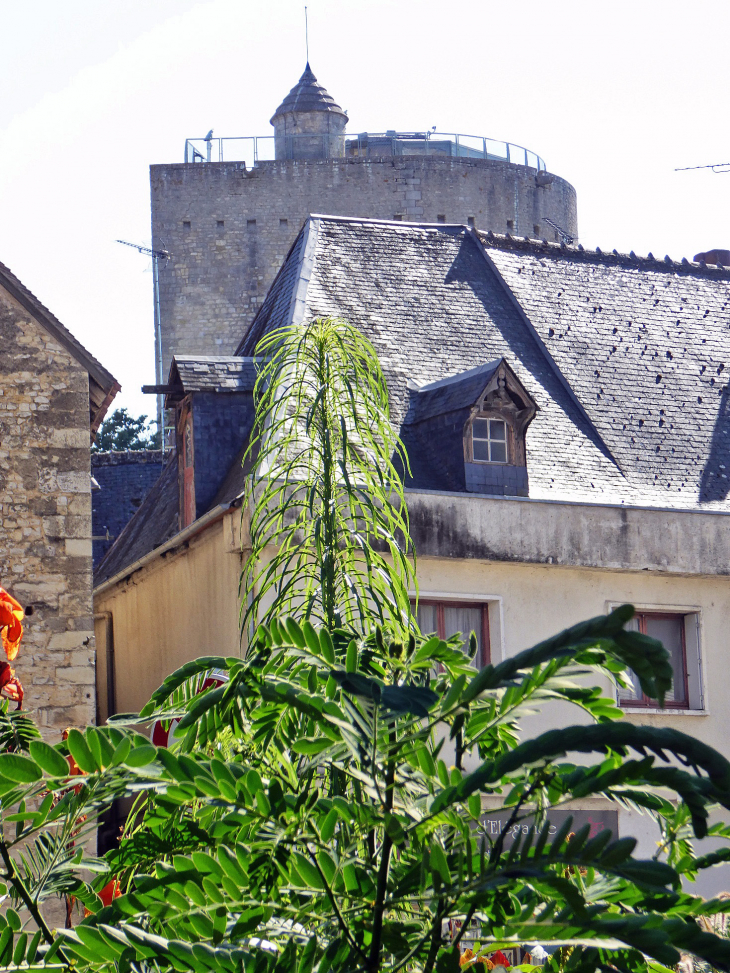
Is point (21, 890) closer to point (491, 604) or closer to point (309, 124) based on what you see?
point (491, 604)

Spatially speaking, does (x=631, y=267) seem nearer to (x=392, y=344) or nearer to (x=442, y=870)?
(x=392, y=344)

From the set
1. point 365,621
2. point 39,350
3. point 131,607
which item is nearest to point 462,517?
point 39,350

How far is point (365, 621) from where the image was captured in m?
2.43

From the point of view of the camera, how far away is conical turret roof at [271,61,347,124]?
38406mm

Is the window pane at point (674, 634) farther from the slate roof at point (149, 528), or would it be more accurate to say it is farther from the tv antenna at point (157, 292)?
the tv antenna at point (157, 292)

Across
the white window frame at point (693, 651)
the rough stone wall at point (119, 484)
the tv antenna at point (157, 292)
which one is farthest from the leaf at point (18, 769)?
the tv antenna at point (157, 292)

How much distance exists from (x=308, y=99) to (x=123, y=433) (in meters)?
11.3

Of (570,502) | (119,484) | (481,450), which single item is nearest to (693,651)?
(570,502)

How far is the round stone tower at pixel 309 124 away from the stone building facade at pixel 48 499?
27891mm

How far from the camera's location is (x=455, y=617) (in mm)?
11570

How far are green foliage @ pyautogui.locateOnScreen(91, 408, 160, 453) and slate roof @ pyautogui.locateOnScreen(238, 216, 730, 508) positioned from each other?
21999mm

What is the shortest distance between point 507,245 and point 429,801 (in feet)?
46.9

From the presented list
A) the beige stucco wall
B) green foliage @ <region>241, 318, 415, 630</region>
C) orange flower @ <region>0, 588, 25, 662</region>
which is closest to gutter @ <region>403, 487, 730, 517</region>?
Answer: the beige stucco wall

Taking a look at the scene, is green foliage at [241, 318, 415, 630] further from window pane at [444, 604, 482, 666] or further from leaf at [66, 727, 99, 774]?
window pane at [444, 604, 482, 666]
